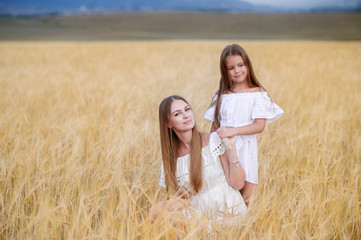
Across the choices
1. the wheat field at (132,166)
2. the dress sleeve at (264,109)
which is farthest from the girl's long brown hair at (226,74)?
the wheat field at (132,166)

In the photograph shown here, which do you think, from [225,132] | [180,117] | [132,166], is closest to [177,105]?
[180,117]

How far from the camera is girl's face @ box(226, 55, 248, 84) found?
5.72 ft

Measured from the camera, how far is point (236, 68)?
174cm

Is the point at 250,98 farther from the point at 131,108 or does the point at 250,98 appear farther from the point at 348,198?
the point at 131,108

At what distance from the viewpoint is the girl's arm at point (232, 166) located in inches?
61.3

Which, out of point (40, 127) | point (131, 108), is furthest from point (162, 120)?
point (131, 108)

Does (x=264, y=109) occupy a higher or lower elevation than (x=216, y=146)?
higher

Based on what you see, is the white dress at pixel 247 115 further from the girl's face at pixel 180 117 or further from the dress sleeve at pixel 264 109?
the girl's face at pixel 180 117

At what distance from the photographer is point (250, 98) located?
176 cm

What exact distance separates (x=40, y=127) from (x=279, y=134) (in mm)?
2003

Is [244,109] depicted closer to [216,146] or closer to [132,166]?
[216,146]

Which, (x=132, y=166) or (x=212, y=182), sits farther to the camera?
(x=132, y=166)

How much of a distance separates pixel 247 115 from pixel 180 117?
0.39 m

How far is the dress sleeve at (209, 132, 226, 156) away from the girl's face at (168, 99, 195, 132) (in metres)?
0.13
